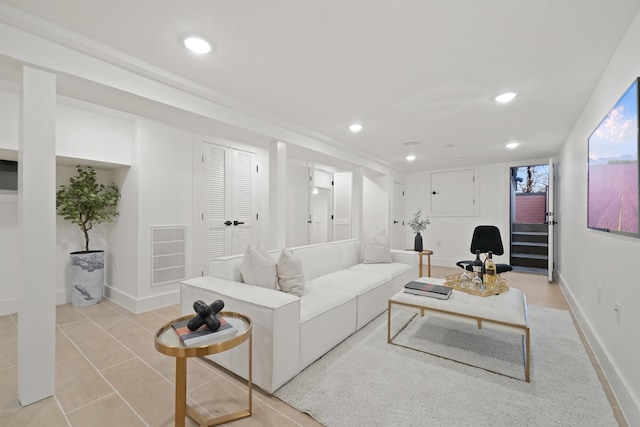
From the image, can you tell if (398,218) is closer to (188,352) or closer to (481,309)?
(481,309)

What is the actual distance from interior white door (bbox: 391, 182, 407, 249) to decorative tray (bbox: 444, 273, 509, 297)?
3.61m

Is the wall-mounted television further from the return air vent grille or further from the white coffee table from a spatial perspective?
the return air vent grille

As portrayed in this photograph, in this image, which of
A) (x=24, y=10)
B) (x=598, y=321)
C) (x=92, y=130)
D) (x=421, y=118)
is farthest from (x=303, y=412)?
(x=92, y=130)

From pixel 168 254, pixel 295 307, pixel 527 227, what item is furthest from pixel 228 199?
pixel 527 227

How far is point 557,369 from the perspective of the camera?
2111 millimetres

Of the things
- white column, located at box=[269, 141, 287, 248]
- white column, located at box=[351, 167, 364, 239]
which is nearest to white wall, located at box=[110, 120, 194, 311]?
white column, located at box=[269, 141, 287, 248]

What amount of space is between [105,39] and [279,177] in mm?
2047

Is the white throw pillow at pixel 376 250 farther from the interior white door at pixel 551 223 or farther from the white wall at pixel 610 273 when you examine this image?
the interior white door at pixel 551 223

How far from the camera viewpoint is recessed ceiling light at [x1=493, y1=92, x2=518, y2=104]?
8.72 ft

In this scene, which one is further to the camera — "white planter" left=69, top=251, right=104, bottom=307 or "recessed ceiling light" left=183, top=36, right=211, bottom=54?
"white planter" left=69, top=251, right=104, bottom=307

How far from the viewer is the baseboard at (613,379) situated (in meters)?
1.52

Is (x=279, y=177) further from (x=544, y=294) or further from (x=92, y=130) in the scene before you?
(x=544, y=294)

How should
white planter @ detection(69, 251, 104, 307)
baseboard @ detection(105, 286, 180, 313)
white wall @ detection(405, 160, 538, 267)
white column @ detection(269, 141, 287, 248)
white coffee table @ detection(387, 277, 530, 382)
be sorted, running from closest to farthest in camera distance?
1. white coffee table @ detection(387, 277, 530, 382)
2. baseboard @ detection(105, 286, 180, 313)
3. white planter @ detection(69, 251, 104, 307)
4. white column @ detection(269, 141, 287, 248)
5. white wall @ detection(405, 160, 538, 267)

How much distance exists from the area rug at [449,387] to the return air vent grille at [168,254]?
235 cm
